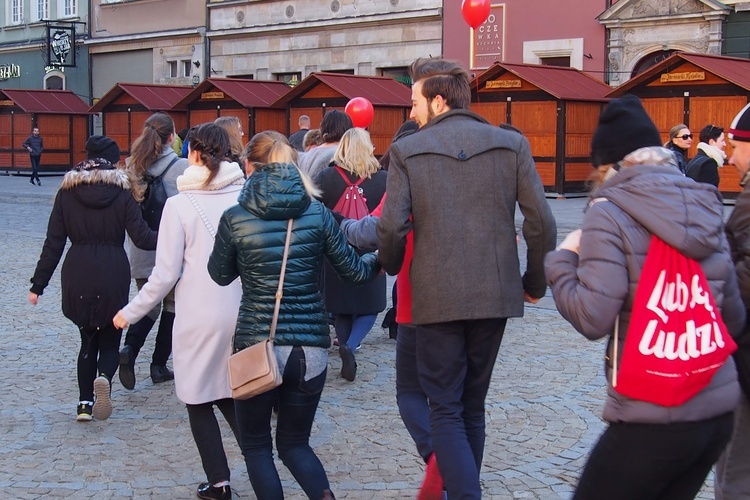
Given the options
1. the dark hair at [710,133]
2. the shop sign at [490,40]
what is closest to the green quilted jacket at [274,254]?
the dark hair at [710,133]

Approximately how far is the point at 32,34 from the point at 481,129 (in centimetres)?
4214

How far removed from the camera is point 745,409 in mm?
3803

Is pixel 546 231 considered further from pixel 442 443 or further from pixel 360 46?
pixel 360 46

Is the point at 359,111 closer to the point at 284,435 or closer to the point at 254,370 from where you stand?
the point at 284,435

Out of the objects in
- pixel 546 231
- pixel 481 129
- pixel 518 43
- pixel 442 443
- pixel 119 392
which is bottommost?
pixel 119 392

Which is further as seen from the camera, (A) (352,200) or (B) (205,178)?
(A) (352,200)

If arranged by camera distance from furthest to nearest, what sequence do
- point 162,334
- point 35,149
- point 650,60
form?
point 35,149
point 650,60
point 162,334

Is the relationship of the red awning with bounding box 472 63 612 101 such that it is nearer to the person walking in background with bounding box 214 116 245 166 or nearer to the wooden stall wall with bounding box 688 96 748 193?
the wooden stall wall with bounding box 688 96 748 193

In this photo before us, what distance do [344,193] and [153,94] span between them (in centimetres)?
2504

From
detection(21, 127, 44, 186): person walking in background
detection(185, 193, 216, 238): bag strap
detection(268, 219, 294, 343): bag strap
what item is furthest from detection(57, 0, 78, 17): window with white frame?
detection(268, 219, 294, 343): bag strap

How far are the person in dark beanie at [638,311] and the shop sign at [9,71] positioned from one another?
44.0 m

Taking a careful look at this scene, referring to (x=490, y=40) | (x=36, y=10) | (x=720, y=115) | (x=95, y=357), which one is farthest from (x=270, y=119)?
(x=95, y=357)

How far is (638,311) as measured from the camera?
9.75ft

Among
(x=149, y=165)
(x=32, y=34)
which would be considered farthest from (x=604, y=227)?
(x=32, y=34)
